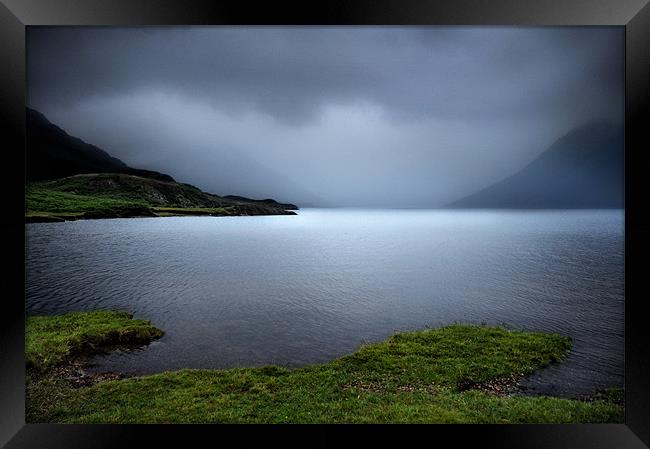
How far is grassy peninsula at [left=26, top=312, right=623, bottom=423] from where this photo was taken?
18.0 feet

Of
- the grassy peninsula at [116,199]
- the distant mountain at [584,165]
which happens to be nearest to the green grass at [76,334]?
the distant mountain at [584,165]

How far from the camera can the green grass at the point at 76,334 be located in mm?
7445

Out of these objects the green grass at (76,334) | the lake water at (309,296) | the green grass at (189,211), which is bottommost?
the lake water at (309,296)

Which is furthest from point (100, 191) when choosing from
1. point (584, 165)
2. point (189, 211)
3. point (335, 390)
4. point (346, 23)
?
point (584, 165)

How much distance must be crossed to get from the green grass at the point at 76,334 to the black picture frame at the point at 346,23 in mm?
3149

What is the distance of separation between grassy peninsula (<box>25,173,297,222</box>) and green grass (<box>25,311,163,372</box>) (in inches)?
Result: 983

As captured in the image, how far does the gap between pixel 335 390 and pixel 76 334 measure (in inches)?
311

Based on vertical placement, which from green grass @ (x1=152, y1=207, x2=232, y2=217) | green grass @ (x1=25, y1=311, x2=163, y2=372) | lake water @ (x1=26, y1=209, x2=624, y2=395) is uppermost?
green grass @ (x1=152, y1=207, x2=232, y2=217)

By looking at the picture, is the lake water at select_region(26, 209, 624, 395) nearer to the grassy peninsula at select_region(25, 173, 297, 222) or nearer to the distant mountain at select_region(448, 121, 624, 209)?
the distant mountain at select_region(448, 121, 624, 209)

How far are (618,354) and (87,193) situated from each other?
5958 cm

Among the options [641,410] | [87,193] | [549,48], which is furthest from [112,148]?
[87,193]

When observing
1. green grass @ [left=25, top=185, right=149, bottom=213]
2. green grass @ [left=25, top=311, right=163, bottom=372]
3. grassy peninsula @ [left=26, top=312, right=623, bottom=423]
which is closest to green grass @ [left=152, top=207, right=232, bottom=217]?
green grass @ [left=25, top=185, right=149, bottom=213]

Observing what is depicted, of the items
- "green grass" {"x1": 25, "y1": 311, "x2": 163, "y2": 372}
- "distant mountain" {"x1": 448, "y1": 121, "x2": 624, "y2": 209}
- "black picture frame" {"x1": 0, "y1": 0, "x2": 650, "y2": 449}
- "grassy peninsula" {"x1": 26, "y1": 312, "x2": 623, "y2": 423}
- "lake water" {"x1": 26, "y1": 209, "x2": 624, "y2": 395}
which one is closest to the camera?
"black picture frame" {"x1": 0, "y1": 0, "x2": 650, "y2": 449}

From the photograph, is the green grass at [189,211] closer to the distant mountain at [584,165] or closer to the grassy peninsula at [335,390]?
the grassy peninsula at [335,390]
